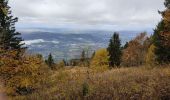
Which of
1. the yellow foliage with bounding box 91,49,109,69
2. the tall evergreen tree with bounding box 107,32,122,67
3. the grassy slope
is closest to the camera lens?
the grassy slope

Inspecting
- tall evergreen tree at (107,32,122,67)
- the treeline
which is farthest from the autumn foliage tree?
tall evergreen tree at (107,32,122,67)

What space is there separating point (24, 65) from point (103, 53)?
2481 inches

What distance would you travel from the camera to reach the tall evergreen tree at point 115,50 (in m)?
67.5

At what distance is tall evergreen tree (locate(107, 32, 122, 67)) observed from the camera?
6754 cm

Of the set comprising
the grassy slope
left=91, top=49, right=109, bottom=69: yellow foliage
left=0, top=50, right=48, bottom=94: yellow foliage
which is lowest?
left=91, top=49, right=109, bottom=69: yellow foliage

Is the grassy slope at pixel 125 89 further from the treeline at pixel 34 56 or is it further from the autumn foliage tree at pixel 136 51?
the autumn foliage tree at pixel 136 51

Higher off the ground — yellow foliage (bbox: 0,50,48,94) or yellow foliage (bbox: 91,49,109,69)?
yellow foliage (bbox: 0,50,48,94)

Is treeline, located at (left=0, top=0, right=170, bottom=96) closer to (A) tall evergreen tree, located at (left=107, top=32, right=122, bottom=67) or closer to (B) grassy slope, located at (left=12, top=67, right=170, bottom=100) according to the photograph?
(A) tall evergreen tree, located at (left=107, top=32, right=122, bottom=67)

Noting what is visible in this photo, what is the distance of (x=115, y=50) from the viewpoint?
6838cm

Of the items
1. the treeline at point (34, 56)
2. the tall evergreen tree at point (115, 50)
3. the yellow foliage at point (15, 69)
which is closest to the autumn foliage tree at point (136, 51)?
the treeline at point (34, 56)

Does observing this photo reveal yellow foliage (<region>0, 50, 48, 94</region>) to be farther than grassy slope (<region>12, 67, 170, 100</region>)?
No

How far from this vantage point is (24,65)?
1016cm

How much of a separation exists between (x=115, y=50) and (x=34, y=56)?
5757 centimetres

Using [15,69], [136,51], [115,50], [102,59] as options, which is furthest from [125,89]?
[136,51]
